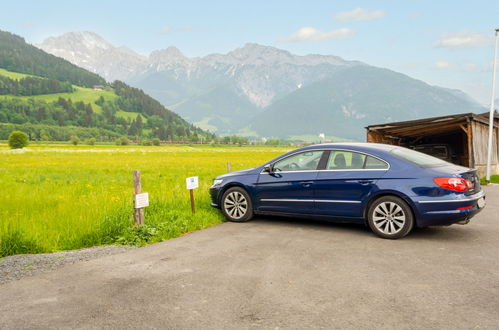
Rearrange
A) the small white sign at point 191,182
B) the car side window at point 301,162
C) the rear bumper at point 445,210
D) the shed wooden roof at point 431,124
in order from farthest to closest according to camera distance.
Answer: the shed wooden roof at point 431,124
the small white sign at point 191,182
the car side window at point 301,162
the rear bumper at point 445,210

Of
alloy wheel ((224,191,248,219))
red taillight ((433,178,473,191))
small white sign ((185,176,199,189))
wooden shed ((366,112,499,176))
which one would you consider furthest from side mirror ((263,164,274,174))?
wooden shed ((366,112,499,176))

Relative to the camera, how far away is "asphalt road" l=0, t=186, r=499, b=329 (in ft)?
12.2

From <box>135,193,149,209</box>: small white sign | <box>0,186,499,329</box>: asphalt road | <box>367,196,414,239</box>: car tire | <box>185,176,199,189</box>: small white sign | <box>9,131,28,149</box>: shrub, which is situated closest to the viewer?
<box>0,186,499,329</box>: asphalt road

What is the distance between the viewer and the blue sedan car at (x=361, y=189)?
6613 mm

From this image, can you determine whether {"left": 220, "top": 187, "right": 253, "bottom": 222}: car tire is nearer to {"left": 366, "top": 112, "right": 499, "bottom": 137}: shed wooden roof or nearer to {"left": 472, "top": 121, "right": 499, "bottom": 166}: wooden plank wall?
{"left": 366, "top": 112, "right": 499, "bottom": 137}: shed wooden roof

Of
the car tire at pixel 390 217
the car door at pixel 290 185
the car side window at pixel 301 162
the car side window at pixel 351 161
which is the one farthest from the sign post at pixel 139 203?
the car tire at pixel 390 217

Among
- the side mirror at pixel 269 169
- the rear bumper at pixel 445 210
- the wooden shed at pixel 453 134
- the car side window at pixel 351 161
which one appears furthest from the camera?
Result: the wooden shed at pixel 453 134

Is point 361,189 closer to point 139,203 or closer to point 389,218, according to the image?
point 389,218

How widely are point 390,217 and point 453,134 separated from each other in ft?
70.3

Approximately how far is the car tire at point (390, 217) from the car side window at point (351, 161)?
669 mm

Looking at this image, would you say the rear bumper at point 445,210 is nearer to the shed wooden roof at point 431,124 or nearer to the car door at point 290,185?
the car door at point 290,185

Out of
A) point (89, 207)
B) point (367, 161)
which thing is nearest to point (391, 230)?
point (367, 161)

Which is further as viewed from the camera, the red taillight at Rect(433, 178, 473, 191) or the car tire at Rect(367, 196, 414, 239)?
the car tire at Rect(367, 196, 414, 239)

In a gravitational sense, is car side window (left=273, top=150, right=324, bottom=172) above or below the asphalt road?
above
